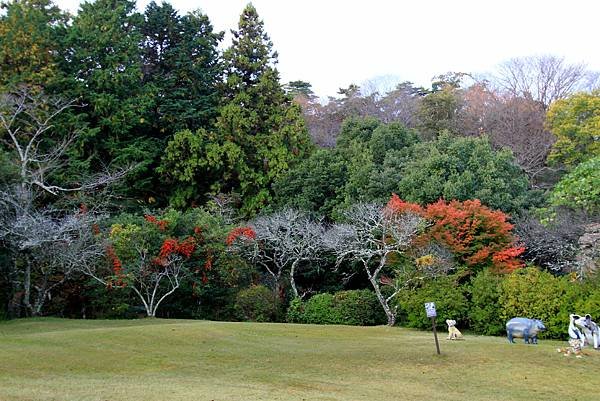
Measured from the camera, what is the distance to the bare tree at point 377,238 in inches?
824

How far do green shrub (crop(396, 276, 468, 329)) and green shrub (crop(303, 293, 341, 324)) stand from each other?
326 cm

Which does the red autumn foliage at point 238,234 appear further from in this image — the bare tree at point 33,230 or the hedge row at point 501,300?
the hedge row at point 501,300

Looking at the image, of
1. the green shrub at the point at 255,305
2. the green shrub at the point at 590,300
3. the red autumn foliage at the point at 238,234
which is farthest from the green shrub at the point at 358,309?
the green shrub at the point at 590,300

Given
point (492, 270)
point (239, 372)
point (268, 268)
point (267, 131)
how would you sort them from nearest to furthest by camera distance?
1. point (239, 372)
2. point (492, 270)
3. point (268, 268)
4. point (267, 131)

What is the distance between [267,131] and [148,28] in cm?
898

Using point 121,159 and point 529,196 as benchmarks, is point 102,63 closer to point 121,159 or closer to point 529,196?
point 121,159

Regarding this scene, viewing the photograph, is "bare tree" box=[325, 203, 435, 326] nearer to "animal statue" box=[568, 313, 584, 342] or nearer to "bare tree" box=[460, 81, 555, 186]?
"animal statue" box=[568, 313, 584, 342]

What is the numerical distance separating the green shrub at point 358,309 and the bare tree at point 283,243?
218 centimetres

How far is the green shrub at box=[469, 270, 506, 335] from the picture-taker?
18047 millimetres

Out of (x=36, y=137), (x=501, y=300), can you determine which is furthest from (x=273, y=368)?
(x=36, y=137)

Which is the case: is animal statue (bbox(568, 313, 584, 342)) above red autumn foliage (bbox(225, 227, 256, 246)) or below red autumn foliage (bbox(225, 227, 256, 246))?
below

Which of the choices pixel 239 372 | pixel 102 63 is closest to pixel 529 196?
pixel 239 372

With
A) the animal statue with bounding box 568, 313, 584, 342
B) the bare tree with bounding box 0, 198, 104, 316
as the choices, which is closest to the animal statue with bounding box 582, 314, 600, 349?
the animal statue with bounding box 568, 313, 584, 342

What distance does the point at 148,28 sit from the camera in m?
34.6
